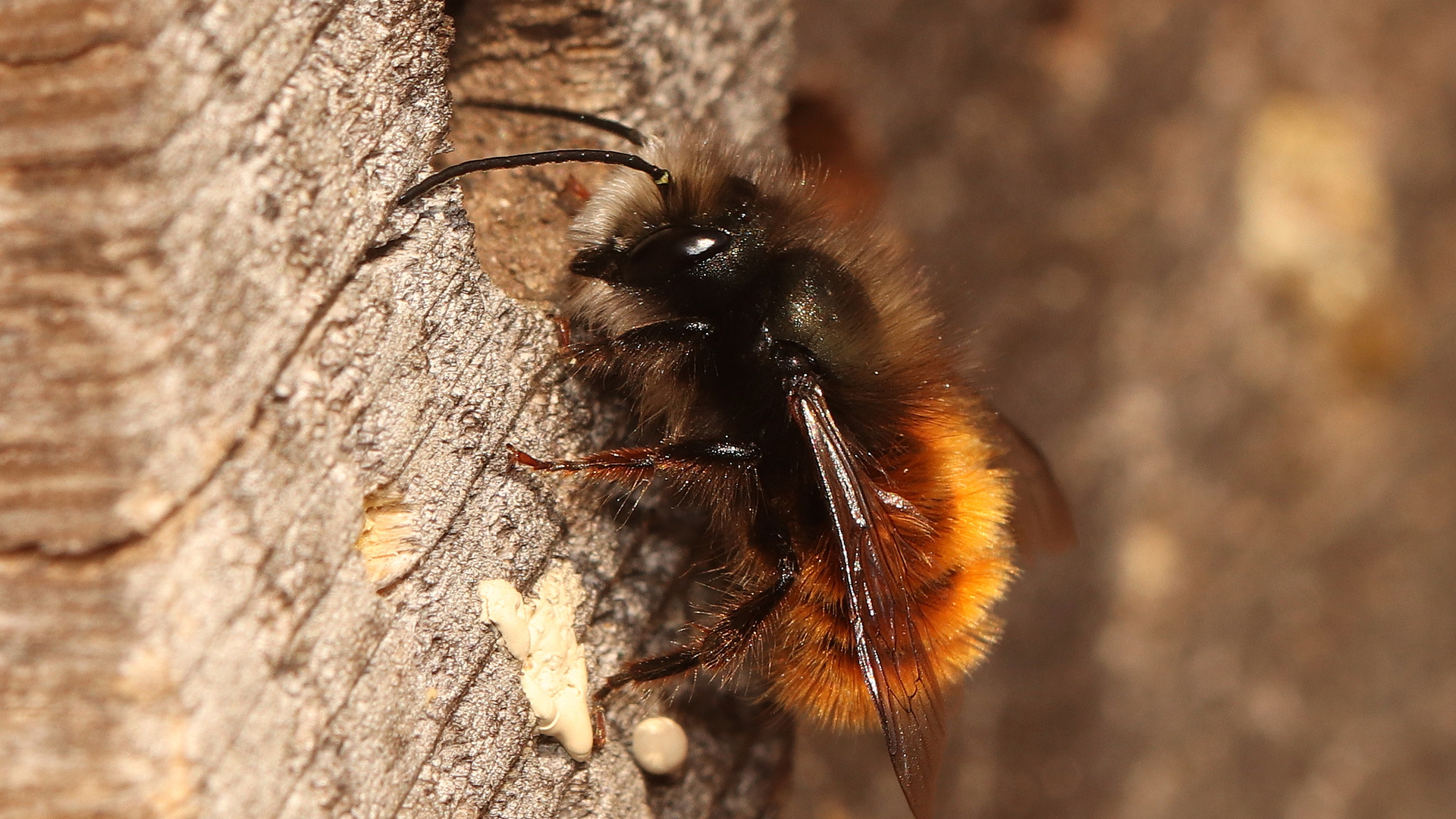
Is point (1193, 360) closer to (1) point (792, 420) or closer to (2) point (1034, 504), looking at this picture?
(2) point (1034, 504)

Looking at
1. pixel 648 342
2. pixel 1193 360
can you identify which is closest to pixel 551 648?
pixel 648 342

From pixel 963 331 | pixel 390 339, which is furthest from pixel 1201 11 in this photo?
pixel 390 339

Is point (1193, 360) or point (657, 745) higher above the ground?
point (1193, 360)

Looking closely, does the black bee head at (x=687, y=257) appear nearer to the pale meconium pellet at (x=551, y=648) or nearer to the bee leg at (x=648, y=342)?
the bee leg at (x=648, y=342)

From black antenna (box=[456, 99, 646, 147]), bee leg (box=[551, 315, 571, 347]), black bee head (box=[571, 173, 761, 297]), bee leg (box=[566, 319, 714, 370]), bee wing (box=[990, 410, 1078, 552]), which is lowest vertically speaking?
bee wing (box=[990, 410, 1078, 552])

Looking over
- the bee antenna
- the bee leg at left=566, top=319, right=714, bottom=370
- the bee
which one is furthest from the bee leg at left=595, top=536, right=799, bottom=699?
the bee antenna

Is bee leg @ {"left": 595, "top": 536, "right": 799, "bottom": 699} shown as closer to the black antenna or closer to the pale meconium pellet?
the pale meconium pellet

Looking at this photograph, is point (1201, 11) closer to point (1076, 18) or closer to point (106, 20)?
point (1076, 18)
